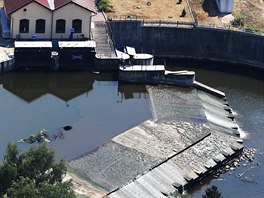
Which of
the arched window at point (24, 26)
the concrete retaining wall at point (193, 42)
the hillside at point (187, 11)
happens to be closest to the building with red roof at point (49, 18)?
the arched window at point (24, 26)

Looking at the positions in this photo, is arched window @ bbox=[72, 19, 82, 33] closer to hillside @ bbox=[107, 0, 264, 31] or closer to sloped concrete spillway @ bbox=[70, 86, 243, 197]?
hillside @ bbox=[107, 0, 264, 31]

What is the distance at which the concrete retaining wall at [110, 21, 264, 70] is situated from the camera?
92250mm

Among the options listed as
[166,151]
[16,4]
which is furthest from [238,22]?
[166,151]

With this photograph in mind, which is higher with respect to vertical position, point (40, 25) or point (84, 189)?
point (40, 25)

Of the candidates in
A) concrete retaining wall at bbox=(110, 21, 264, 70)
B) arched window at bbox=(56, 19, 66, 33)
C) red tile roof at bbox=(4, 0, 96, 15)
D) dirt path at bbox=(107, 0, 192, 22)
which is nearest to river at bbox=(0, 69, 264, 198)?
concrete retaining wall at bbox=(110, 21, 264, 70)

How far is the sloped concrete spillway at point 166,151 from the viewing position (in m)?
64.1

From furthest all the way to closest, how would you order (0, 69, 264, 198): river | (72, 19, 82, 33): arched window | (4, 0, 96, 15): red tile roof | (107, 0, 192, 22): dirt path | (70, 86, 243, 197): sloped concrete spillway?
1. (107, 0, 192, 22): dirt path
2. (72, 19, 82, 33): arched window
3. (4, 0, 96, 15): red tile roof
4. (0, 69, 264, 198): river
5. (70, 86, 243, 197): sloped concrete spillway

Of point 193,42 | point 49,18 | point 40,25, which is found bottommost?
point 193,42

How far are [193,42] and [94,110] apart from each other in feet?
73.0

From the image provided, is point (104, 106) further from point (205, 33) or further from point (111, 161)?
point (205, 33)

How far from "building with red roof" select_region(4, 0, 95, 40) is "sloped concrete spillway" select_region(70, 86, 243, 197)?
1349 centimetres

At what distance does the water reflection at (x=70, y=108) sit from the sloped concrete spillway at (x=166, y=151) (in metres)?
1.97

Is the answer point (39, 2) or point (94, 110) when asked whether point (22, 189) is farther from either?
point (39, 2)

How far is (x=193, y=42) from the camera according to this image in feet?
308
